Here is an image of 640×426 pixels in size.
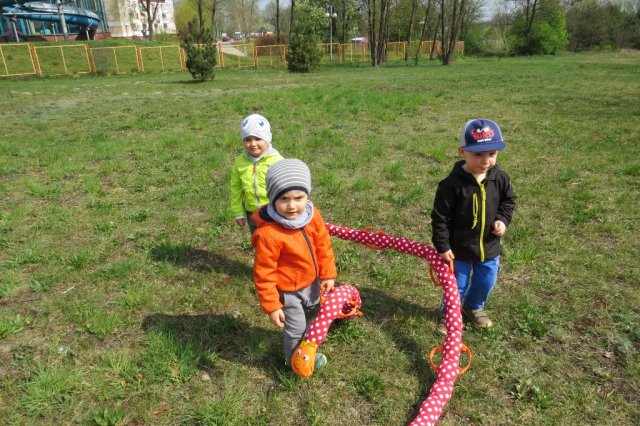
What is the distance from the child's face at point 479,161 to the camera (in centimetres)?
302

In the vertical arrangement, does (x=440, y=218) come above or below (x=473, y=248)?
above

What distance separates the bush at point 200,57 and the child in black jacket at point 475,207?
887 inches

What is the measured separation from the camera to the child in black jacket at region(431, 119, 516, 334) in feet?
9.83

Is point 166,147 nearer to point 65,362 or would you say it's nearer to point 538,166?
point 65,362

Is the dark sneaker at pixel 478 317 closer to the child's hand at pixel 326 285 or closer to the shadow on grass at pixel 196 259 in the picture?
the child's hand at pixel 326 285

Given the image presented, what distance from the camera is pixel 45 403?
2939 mm

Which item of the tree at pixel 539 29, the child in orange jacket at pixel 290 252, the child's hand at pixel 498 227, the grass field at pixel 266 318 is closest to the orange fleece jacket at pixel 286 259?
the child in orange jacket at pixel 290 252

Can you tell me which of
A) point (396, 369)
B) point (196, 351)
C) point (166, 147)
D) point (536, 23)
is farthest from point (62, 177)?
point (536, 23)

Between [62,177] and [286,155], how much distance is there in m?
4.15

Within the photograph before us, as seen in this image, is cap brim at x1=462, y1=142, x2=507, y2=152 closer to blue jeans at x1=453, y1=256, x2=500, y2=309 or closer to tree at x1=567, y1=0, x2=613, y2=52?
blue jeans at x1=453, y1=256, x2=500, y2=309

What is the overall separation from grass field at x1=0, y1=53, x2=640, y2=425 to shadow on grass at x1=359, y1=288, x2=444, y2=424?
18mm

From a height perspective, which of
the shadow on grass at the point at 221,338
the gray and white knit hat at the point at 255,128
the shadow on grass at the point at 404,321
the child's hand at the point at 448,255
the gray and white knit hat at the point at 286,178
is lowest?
the shadow on grass at the point at 221,338

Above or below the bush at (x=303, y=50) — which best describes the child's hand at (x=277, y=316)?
below

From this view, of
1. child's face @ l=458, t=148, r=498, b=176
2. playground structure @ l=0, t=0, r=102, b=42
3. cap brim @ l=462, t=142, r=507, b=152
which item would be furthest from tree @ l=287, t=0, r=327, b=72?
playground structure @ l=0, t=0, r=102, b=42
